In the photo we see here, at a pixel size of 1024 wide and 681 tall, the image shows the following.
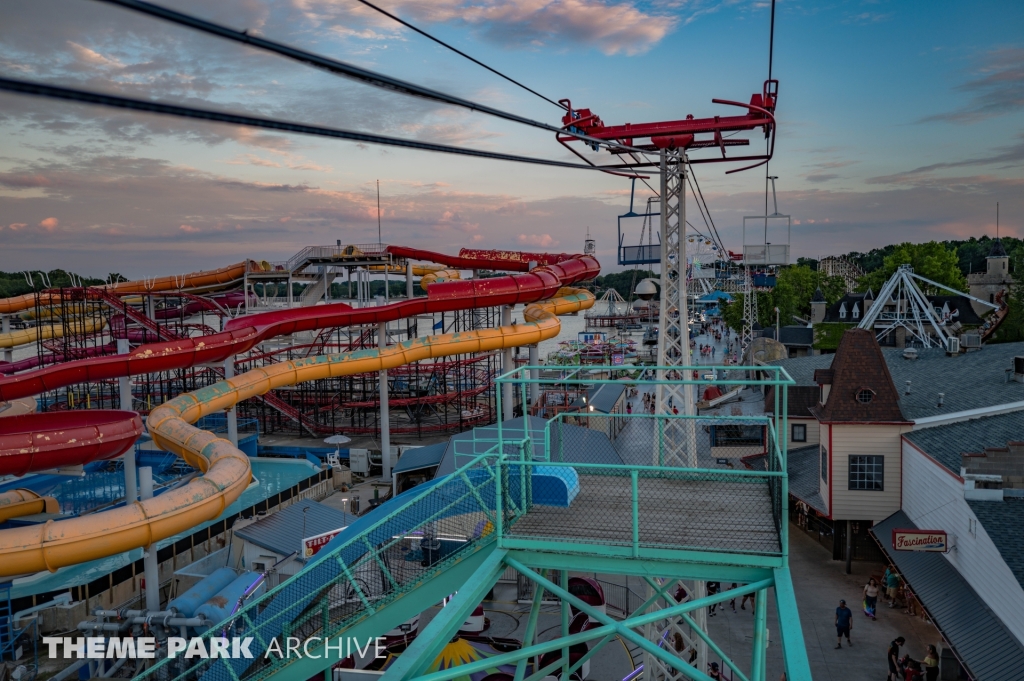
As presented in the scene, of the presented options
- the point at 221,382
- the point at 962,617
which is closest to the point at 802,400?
the point at 962,617

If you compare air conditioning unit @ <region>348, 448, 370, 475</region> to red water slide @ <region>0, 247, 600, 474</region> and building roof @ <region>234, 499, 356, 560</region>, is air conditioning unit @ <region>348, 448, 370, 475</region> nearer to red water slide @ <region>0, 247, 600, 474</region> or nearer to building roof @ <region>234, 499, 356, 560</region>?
red water slide @ <region>0, 247, 600, 474</region>

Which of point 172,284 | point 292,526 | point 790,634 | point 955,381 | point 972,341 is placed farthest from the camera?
point 172,284

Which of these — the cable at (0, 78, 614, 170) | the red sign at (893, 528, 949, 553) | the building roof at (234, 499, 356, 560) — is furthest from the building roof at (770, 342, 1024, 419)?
the cable at (0, 78, 614, 170)

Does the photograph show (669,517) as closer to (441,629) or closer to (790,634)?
(790,634)

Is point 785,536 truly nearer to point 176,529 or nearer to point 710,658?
point 710,658

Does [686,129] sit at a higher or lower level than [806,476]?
Answer: higher

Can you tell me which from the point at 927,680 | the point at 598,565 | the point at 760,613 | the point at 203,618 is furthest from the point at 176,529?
A: the point at 927,680
